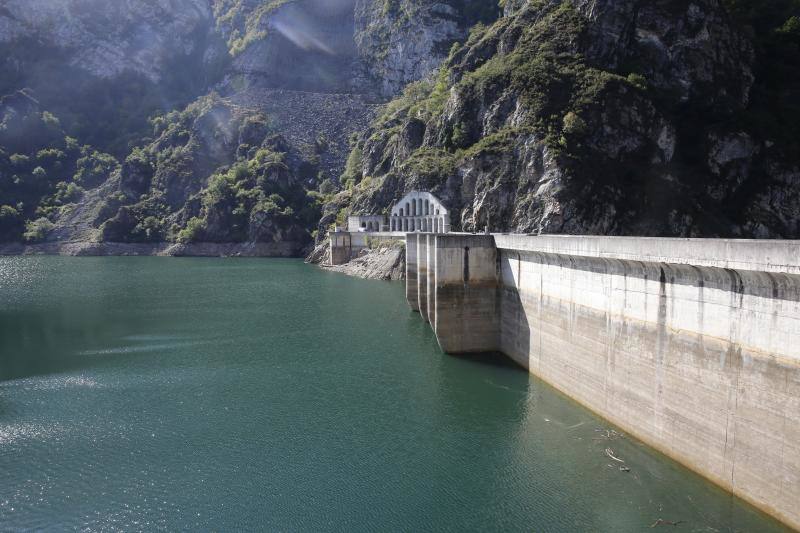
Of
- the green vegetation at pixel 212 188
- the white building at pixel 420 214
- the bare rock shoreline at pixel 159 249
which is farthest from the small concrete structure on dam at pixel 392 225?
the green vegetation at pixel 212 188

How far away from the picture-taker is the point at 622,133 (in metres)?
61.3

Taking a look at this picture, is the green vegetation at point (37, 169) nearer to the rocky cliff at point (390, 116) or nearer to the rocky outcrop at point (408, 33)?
the rocky cliff at point (390, 116)

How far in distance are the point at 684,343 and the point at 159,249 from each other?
127356 mm

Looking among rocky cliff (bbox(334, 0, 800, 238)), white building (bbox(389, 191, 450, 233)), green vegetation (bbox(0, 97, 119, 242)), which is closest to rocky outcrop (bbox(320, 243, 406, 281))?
white building (bbox(389, 191, 450, 233))

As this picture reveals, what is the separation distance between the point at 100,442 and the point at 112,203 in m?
130

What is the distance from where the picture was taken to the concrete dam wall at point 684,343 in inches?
551

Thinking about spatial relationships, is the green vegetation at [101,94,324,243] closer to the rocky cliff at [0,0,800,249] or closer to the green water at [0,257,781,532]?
the rocky cliff at [0,0,800,249]

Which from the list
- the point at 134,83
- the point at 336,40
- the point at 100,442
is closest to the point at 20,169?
the point at 134,83

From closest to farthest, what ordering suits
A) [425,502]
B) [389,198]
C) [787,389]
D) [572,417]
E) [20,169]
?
[787,389] < [425,502] < [572,417] < [389,198] < [20,169]

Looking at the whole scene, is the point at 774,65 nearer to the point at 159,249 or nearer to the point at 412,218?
the point at 412,218

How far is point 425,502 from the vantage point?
56.2 ft

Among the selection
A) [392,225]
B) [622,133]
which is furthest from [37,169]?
[622,133]

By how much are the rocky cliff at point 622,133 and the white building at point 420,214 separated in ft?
6.03

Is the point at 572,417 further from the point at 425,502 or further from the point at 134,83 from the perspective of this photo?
the point at 134,83
